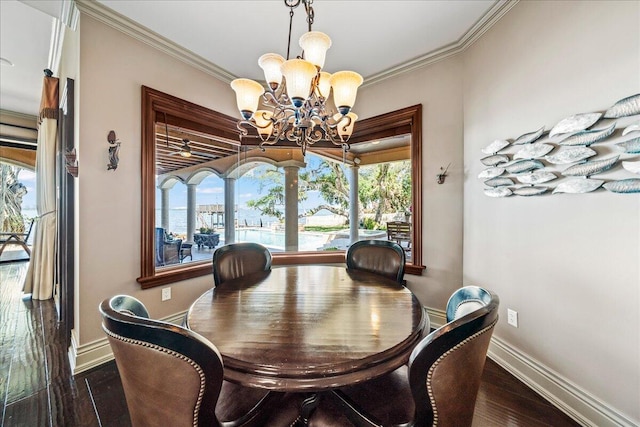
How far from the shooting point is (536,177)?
1829 mm

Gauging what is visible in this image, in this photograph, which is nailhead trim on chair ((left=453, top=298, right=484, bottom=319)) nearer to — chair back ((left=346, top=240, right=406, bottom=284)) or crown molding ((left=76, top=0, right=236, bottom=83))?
chair back ((left=346, top=240, right=406, bottom=284))

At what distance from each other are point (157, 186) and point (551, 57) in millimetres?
3506

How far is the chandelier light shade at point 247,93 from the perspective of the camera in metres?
1.79

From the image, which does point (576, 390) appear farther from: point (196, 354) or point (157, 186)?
point (157, 186)

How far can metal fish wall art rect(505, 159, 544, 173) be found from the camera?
1.82 metres

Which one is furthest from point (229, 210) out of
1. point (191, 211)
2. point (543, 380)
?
point (543, 380)

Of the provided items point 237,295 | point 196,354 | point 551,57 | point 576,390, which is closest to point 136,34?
point 237,295

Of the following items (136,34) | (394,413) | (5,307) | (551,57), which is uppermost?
(136,34)

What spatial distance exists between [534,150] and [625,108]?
50 cm

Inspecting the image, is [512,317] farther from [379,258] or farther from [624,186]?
[624,186]

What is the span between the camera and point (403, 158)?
3375 millimetres

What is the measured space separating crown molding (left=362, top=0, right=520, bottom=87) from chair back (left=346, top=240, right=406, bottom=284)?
202cm

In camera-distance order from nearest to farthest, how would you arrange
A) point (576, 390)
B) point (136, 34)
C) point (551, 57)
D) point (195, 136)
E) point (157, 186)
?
point (576, 390), point (551, 57), point (136, 34), point (157, 186), point (195, 136)

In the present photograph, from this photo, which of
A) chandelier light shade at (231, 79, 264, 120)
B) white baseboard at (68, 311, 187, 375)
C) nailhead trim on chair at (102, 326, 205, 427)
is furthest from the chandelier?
white baseboard at (68, 311, 187, 375)
